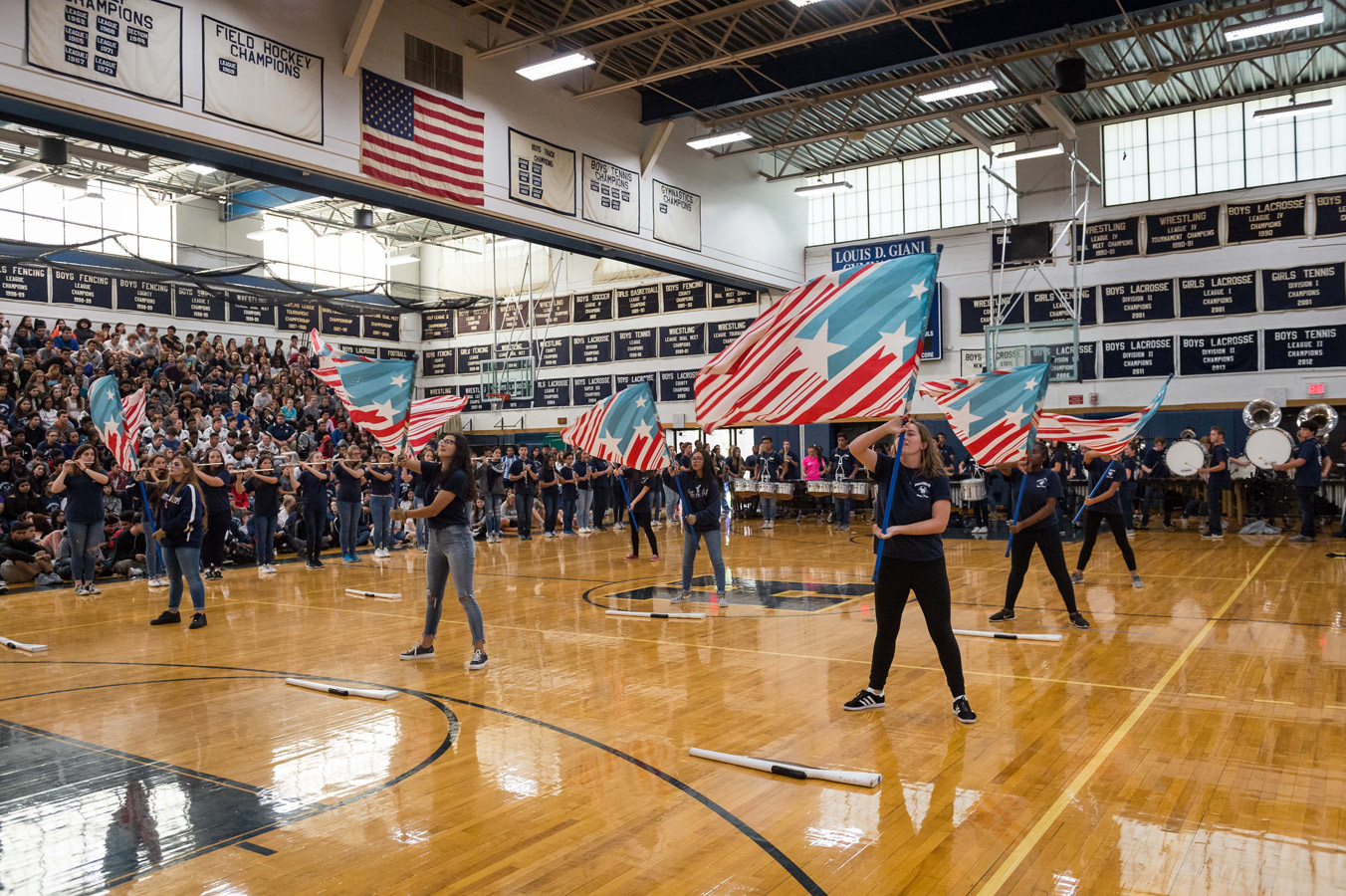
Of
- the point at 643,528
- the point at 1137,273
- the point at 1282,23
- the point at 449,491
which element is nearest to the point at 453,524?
the point at 449,491

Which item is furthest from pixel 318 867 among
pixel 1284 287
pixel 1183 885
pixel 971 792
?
pixel 1284 287

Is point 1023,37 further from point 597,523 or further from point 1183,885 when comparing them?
point 1183,885

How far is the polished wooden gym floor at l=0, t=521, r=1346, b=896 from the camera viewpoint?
3.87m

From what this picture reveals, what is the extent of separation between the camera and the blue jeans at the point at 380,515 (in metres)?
15.9

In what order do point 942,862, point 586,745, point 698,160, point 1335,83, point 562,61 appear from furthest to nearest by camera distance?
point 698,160
point 1335,83
point 562,61
point 586,745
point 942,862

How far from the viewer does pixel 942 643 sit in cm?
587

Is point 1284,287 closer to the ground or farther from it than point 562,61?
closer to the ground

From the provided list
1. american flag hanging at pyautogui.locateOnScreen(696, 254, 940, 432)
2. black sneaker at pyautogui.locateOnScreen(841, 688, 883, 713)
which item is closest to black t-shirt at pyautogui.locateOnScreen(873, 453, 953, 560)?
american flag hanging at pyautogui.locateOnScreen(696, 254, 940, 432)

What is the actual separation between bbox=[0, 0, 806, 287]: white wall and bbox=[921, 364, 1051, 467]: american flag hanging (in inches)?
357

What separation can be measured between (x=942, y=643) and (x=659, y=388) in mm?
21881

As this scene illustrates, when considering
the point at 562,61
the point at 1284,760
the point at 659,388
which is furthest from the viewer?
the point at 659,388

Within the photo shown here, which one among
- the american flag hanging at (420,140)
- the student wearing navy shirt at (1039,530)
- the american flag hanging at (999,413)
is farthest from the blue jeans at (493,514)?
the student wearing navy shirt at (1039,530)

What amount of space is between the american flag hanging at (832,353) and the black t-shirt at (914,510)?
1.70 feet

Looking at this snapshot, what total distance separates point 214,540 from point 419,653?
19.7 feet
